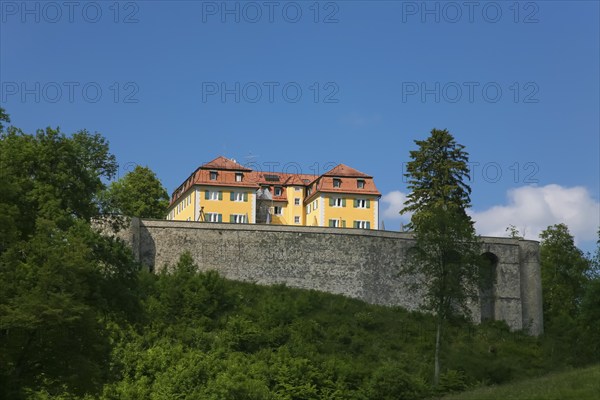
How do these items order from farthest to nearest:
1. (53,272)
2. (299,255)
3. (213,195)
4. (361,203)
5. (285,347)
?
(361,203)
(213,195)
(299,255)
(285,347)
(53,272)

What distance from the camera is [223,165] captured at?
78125 millimetres

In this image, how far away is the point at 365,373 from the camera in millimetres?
45469

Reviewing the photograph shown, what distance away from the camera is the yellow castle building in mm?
76062

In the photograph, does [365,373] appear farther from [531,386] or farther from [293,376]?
[531,386]

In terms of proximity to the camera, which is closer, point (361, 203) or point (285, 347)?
point (285, 347)

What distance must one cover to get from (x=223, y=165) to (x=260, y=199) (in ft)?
21.4

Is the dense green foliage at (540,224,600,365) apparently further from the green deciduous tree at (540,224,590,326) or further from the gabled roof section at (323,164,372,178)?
the gabled roof section at (323,164,372,178)

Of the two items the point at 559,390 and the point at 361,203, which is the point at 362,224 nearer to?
the point at 361,203

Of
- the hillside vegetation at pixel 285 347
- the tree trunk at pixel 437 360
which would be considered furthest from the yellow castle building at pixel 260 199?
the tree trunk at pixel 437 360

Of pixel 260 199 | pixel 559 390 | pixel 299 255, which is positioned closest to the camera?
pixel 559 390

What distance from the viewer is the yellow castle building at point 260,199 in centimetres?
7606

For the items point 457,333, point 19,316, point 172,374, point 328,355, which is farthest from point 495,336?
point 19,316

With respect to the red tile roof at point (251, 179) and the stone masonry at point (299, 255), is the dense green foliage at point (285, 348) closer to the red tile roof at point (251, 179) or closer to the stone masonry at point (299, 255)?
the stone masonry at point (299, 255)

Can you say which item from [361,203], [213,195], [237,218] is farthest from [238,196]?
[361,203]
